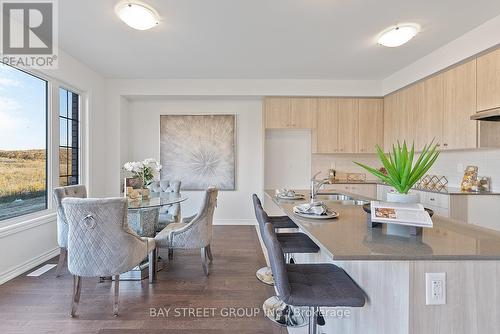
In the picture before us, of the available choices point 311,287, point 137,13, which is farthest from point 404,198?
point 137,13

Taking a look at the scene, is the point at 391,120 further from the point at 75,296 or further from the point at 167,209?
the point at 75,296

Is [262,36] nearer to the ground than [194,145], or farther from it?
farther from it

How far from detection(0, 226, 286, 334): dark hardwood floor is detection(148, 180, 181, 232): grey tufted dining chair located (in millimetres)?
567

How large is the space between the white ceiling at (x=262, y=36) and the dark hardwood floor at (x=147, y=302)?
2720 millimetres

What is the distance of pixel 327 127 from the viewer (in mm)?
4855

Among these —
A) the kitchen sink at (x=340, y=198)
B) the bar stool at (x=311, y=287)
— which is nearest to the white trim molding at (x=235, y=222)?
the kitchen sink at (x=340, y=198)

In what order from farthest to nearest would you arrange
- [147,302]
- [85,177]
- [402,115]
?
[402,115], [85,177], [147,302]

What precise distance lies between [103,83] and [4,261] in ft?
10.2

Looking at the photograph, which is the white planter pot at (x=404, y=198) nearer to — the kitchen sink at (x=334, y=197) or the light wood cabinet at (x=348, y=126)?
the kitchen sink at (x=334, y=197)

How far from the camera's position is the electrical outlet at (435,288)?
1030 millimetres

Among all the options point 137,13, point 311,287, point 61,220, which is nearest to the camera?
point 311,287

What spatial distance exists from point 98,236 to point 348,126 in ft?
14.2

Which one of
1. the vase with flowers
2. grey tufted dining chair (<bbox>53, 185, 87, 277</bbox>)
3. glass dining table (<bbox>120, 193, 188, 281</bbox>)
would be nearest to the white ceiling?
the vase with flowers

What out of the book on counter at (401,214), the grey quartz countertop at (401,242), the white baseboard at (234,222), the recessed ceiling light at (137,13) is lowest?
the white baseboard at (234,222)
